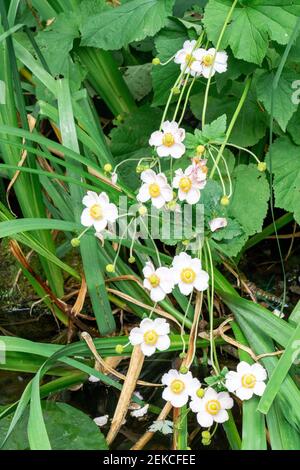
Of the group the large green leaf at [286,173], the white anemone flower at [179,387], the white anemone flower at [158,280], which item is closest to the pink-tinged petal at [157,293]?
the white anemone flower at [158,280]

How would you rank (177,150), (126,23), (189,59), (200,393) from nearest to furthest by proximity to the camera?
(200,393) < (177,150) < (189,59) < (126,23)

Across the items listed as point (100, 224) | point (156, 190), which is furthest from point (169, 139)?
point (100, 224)

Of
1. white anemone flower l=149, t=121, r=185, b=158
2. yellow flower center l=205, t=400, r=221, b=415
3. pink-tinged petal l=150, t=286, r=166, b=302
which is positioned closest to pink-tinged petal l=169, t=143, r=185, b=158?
white anemone flower l=149, t=121, r=185, b=158

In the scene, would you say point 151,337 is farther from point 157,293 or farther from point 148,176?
point 148,176

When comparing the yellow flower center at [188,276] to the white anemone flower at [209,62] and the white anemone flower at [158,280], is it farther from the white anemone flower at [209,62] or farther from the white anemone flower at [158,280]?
the white anemone flower at [209,62]
